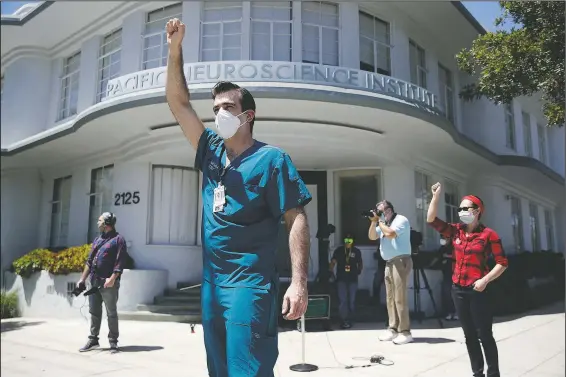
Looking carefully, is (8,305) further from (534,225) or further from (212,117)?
(534,225)

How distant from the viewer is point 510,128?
56.1ft

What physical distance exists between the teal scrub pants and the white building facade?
18.6ft

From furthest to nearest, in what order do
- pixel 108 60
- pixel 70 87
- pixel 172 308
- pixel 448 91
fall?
pixel 448 91 < pixel 70 87 < pixel 108 60 < pixel 172 308

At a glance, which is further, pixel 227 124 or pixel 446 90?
pixel 446 90

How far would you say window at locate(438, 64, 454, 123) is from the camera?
554 inches

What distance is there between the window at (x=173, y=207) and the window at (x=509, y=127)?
430 inches

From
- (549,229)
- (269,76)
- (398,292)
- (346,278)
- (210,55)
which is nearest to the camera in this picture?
(398,292)

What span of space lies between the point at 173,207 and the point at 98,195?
240 centimetres

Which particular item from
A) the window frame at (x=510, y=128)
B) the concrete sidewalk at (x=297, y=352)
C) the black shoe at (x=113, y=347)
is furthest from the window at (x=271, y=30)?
the window frame at (x=510, y=128)

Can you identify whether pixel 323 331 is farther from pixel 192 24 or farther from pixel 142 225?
pixel 192 24

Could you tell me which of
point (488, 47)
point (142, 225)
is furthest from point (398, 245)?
point (142, 225)

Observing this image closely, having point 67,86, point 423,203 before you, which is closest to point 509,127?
point 423,203

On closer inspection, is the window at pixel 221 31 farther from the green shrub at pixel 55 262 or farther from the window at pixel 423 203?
the window at pixel 423 203

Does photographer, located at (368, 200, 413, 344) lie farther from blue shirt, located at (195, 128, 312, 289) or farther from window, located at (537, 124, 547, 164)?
window, located at (537, 124, 547, 164)
